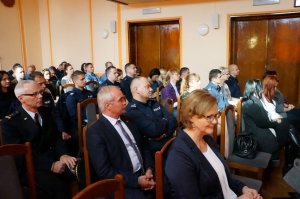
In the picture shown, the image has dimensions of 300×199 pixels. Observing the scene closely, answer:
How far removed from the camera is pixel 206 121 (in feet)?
5.37

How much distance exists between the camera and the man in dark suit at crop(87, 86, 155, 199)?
1885 mm

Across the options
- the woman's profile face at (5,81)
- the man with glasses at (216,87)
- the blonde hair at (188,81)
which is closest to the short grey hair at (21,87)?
the woman's profile face at (5,81)

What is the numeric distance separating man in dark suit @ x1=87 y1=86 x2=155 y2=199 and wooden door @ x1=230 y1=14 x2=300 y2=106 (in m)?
5.21

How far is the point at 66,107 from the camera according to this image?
3.68 meters

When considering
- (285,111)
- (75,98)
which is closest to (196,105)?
(75,98)

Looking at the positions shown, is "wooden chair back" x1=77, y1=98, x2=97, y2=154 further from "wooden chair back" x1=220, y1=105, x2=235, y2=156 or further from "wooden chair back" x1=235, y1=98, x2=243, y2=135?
"wooden chair back" x1=235, y1=98, x2=243, y2=135

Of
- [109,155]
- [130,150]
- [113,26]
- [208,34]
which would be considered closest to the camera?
[109,155]

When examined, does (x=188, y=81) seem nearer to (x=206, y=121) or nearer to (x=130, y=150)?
(x=130, y=150)

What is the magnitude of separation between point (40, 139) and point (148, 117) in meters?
0.96

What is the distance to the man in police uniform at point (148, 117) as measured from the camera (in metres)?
2.59

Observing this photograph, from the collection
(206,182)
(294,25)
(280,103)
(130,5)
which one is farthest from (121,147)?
(130,5)

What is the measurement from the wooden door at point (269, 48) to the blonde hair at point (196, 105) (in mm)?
5462

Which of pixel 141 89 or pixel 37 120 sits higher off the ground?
pixel 141 89

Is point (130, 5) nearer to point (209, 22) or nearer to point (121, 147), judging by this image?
point (209, 22)
